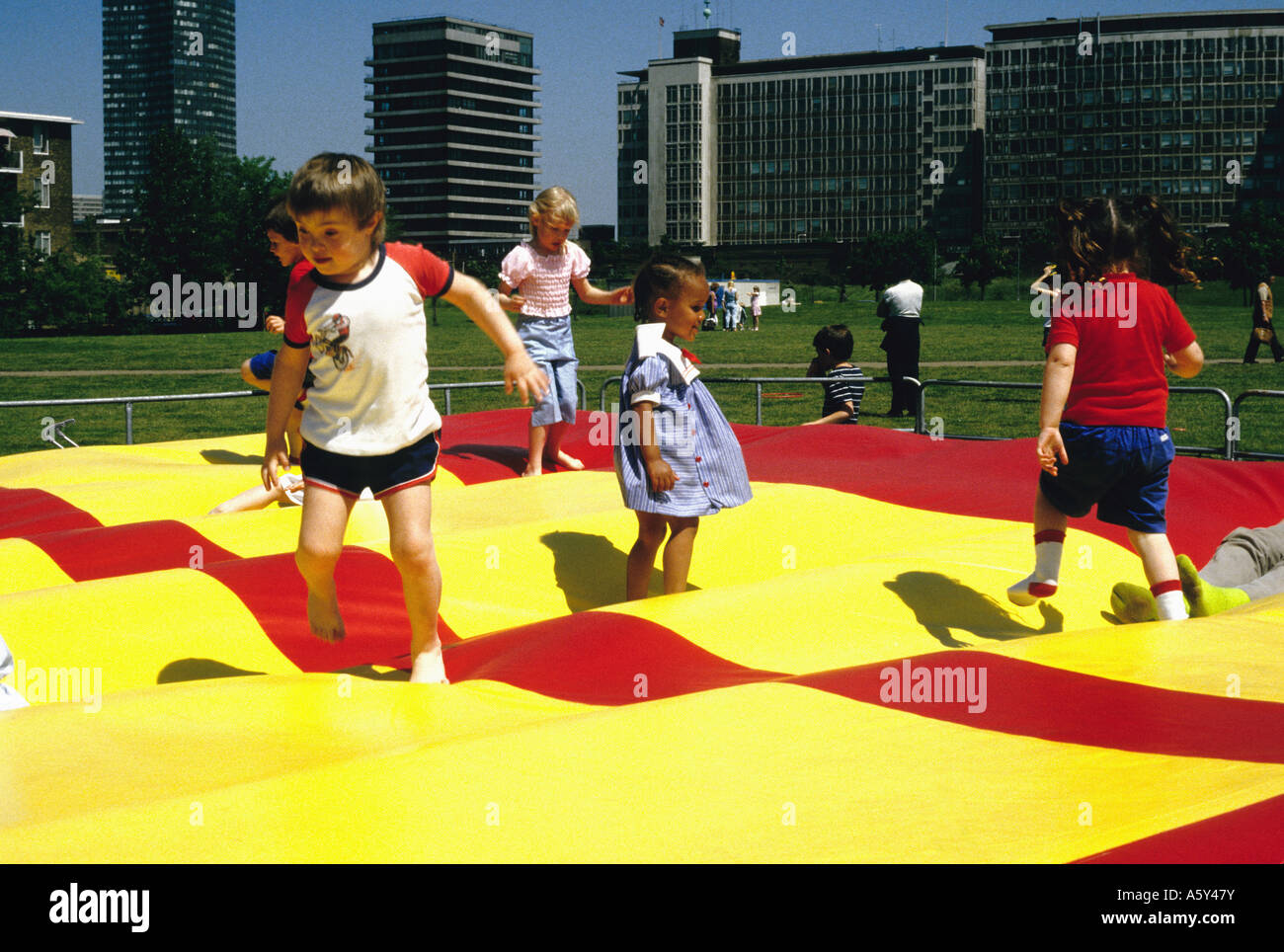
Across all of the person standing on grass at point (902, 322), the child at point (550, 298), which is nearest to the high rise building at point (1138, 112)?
the person standing on grass at point (902, 322)

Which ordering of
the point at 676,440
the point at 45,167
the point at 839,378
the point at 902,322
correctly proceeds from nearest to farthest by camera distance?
the point at 676,440 < the point at 839,378 < the point at 902,322 < the point at 45,167

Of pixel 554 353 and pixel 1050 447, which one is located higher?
pixel 554 353

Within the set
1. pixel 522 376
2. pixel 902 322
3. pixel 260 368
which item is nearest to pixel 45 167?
pixel 902 322

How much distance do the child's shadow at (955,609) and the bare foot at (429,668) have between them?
5.16 feet

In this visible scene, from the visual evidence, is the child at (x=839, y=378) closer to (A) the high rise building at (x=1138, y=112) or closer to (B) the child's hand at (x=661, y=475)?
(B) the child's hand at (x=661, y=475)

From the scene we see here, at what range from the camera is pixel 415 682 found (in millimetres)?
3561

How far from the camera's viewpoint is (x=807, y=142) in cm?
12838

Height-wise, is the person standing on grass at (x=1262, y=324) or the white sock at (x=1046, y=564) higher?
the person standing on grass at (x=1262, y=324)

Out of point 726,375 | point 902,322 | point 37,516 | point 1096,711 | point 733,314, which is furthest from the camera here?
point 733,314

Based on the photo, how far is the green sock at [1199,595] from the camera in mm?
4293

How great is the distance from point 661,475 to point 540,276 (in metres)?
3.01

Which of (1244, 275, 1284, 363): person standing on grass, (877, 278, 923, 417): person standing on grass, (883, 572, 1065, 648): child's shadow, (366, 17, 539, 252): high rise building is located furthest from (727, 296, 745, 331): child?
(366, 17, 539, 252): high rise building

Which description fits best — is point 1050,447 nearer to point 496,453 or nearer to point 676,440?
point 676,440
